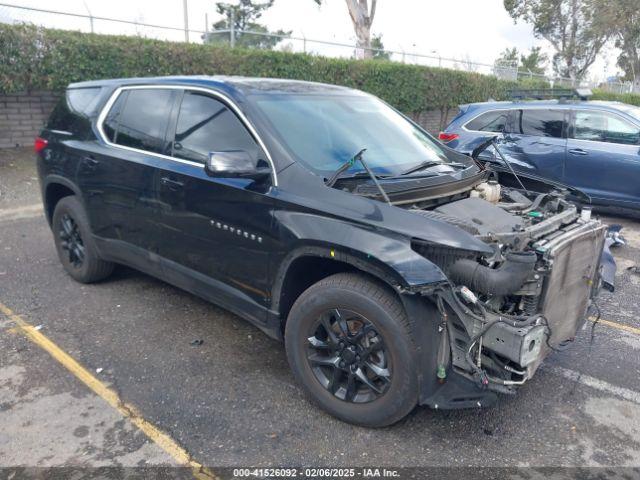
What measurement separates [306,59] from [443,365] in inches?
450

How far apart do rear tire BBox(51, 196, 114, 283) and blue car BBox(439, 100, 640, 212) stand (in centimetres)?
477

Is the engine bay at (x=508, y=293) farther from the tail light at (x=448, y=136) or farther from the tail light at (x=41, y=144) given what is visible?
the tail light at (x=448, y=136)

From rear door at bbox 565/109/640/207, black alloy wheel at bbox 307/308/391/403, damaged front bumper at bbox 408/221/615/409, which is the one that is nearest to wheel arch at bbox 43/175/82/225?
black alloy wheel at bbox 307/308/391/403

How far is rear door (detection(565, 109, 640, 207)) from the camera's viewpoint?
283 inches

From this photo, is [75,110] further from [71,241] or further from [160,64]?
[160,64]

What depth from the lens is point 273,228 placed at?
3107 mm

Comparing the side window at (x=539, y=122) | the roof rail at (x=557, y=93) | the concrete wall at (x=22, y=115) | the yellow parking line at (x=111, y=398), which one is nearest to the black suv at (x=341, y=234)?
the yellow parking line at (x=111, y=398)

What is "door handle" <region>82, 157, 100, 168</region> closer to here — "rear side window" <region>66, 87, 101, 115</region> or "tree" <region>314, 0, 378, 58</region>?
"rear side window" <region>66, 87, 101, 115</region>

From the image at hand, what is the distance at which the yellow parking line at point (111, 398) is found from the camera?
267 centimetres

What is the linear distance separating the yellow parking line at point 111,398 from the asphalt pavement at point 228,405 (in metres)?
0.03

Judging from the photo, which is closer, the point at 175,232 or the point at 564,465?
the point at 564,465

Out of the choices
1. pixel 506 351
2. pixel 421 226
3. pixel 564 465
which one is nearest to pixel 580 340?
pixel 564 465

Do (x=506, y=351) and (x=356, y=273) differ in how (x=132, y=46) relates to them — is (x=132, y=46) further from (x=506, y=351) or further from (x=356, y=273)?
(x=506, y=351)

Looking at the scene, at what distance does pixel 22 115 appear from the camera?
10.1 meters
